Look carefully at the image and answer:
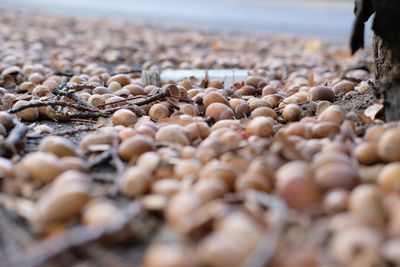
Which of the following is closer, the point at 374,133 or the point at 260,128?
the point at 374,133

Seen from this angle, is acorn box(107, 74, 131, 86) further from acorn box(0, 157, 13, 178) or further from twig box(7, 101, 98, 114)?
acorn box(0, 157, 13, 178)

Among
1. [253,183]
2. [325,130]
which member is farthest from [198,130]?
[253,183]

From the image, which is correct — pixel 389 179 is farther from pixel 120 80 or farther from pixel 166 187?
pixel 120 80

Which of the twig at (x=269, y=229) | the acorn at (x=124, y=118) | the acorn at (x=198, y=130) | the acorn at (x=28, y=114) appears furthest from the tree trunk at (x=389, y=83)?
the acorn at (x=28, y=114)

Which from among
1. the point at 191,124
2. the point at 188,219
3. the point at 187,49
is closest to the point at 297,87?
the point at 191,124

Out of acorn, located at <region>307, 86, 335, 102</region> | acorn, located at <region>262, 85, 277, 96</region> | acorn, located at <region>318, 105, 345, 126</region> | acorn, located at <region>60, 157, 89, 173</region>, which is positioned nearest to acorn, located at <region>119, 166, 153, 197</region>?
acorn, located at <region>60, 157, 89, 173</region>

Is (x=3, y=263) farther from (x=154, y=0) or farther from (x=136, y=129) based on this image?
(x=154, y=0)
